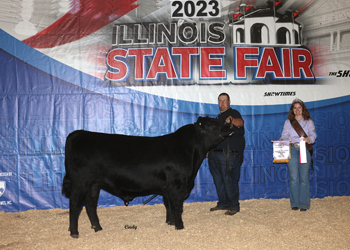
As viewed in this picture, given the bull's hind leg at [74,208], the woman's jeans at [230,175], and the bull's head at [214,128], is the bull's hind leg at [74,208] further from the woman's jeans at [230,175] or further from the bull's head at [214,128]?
the woman's jeans at [230,175]

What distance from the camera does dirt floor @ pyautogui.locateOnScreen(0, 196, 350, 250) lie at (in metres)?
3.24

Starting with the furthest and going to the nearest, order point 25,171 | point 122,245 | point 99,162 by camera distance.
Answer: point 25,171 < point 99,162 < point 122,245

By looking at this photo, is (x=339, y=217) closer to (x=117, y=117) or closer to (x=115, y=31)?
(x=117, y=117)

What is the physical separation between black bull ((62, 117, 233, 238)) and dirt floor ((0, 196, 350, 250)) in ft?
1.00

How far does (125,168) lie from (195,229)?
1.16m

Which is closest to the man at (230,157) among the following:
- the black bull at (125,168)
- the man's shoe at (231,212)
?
the man's shoe at (231,212)

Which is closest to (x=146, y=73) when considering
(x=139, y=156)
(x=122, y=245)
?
(x=139, y=156)

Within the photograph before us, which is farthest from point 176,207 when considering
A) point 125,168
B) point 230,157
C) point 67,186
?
point 67,186

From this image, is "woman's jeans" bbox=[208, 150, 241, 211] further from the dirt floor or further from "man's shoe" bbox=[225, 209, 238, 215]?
the dirt floor

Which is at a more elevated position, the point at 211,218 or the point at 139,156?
the point at 139,156

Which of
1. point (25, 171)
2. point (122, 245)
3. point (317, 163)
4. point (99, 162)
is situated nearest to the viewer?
point (122, 245)

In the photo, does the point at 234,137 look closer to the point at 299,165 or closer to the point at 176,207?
the point at 299,165

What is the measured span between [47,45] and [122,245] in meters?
3.65

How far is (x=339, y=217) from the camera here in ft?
13.8
